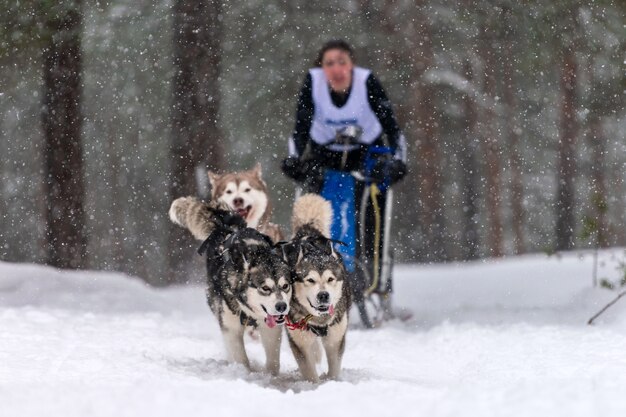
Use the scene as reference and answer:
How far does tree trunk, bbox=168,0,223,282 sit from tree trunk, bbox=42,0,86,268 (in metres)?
1.37

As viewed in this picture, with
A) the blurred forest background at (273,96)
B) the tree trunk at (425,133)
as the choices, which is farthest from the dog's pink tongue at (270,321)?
the tree trunk at (425,133)

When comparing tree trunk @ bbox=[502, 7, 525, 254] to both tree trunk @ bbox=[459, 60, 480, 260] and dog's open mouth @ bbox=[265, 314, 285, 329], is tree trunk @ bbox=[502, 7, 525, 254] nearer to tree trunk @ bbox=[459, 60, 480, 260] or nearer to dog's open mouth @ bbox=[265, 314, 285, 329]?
tree trunk @ bbox=[459, 60, 480, 260]

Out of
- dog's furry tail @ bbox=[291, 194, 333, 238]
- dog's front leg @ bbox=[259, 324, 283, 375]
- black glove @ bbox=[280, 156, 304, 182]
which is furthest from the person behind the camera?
black glove @ bbox=[280, 156, 304, 182]

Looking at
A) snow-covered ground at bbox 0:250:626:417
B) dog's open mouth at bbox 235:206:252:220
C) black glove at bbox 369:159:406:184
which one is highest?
black glove at bbox 369:159:406:184

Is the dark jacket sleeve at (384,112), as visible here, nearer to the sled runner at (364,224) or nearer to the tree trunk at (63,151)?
the sled runner at (364,224)

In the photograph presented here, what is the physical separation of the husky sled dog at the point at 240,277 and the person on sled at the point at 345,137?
1412 millimetres

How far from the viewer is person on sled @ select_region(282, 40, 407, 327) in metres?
7.58

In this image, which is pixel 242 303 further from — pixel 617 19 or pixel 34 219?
pixel 34 219

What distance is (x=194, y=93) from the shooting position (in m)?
12.6

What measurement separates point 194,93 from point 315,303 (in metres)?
8.03

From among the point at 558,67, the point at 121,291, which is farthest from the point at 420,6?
the point at 121,291

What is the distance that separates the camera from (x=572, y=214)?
66.5 ft

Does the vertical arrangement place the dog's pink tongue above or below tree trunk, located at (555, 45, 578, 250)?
below

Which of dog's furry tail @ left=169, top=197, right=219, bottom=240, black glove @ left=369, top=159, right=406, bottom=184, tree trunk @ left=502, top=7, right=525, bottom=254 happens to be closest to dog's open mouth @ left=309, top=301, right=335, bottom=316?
dog's furry tail @ left=169, top=197, right=219, bottom=240
